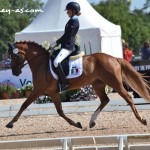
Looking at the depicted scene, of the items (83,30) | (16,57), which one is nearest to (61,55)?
(16,57)

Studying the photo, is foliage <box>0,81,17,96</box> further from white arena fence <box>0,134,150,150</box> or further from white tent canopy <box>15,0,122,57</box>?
white arena fence <box>0,134,150,150</box>

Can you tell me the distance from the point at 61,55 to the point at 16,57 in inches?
42.0

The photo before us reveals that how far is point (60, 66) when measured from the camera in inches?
599

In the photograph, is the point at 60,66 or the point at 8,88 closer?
the point at 60,66

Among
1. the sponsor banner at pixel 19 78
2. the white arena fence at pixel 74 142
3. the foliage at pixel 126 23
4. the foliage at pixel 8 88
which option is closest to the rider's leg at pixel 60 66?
the white arena fence at pixel 74 142

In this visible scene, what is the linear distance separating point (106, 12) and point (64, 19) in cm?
6530

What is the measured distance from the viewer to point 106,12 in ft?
317

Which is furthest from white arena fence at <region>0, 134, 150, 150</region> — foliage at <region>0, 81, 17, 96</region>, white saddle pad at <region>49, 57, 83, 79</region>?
foliage at <region>0, 81, 17, 96</region>

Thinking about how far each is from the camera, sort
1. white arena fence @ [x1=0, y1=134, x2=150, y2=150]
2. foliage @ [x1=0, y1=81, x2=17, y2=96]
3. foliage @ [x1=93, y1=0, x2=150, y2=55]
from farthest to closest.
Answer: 1. foliage @ [x1=93, y1=0, x2=150, y2=55]
2. foliage @ [x1=0, y1=81, x2=17, y2=96]
3. white arena fence @ [x1=0, y1=134, x2=150, y2=150]

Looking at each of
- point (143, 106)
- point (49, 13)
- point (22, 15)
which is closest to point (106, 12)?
point (22, 15)

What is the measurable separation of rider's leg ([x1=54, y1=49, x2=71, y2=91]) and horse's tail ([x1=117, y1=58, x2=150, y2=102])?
1.34m

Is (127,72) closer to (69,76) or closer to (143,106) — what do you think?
(69,76)

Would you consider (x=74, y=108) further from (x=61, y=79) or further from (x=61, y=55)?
(x=61, y=55)

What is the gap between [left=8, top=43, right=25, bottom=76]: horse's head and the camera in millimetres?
15375
